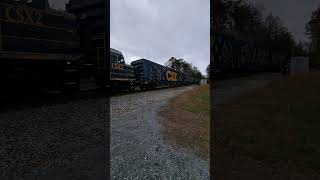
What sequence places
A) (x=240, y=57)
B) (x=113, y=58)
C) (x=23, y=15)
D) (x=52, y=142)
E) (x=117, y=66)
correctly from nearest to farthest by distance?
(x=52, y=142) < (x=23, y=15) < (x=113, y=58) < (x=117, y=66) < (x=240, y=57)

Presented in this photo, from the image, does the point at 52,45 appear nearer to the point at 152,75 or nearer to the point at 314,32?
the point at 152,75

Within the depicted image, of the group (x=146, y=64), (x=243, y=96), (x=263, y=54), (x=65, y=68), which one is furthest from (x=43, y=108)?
(x=263, y=54)

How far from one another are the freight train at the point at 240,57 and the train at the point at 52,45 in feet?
33.5

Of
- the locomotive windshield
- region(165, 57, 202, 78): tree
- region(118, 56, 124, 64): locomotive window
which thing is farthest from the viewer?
region(165, 57, 202, 78): tree

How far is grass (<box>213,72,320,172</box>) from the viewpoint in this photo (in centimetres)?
870

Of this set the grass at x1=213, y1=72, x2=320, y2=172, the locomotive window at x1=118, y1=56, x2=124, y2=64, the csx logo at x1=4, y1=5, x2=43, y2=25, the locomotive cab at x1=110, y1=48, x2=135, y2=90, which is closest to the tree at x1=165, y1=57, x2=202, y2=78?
the locomotive cab at x1=110, y1=48, x2=135, y2=90

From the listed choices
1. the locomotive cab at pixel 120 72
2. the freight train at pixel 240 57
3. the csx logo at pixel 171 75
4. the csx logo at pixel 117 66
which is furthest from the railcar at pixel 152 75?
the csx logo at pixel 117 66

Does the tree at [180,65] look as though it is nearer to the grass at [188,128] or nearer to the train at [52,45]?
the train at [52,45]

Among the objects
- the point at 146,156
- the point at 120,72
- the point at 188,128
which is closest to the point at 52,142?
the point at 146,156

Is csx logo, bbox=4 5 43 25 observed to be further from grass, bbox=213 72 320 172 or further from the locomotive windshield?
the locomotive windshield

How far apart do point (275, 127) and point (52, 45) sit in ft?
23.3

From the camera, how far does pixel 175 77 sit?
3694 centimetres

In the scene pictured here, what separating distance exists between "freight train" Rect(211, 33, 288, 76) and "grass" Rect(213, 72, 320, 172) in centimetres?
832

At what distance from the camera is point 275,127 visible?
11.1m
